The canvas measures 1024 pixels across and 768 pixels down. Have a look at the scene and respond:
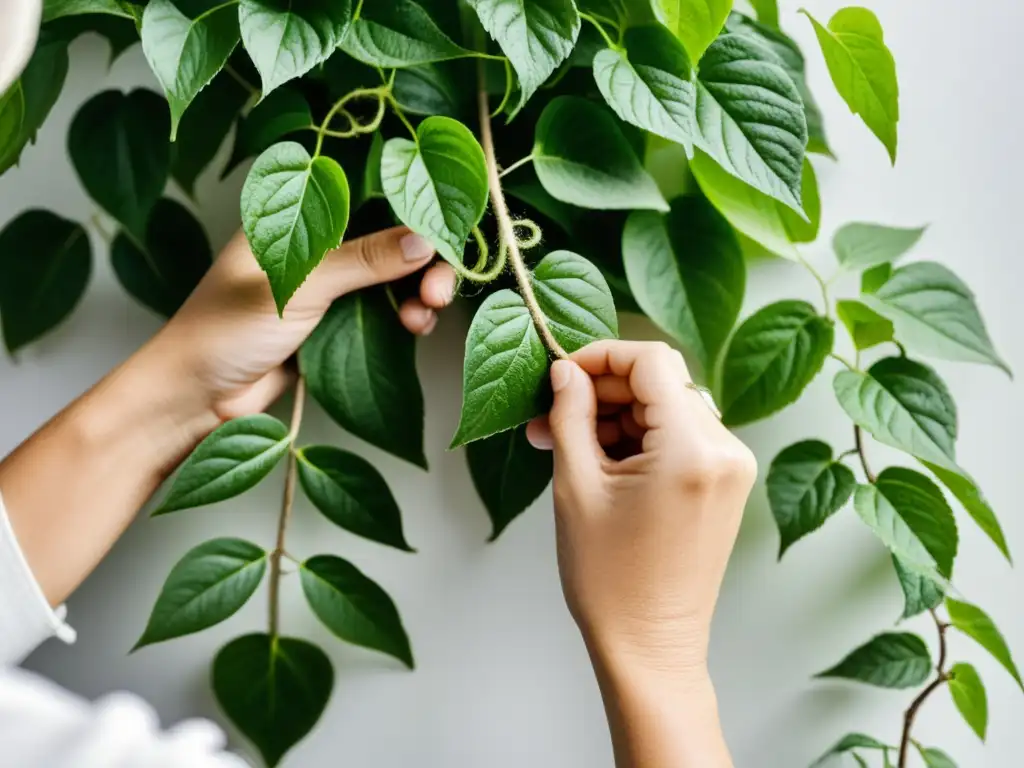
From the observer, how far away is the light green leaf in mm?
780

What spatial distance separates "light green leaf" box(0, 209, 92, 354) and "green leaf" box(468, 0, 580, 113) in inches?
18.7

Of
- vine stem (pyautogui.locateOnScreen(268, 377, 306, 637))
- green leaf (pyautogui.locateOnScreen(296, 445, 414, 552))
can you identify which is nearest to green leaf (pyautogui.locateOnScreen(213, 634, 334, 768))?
vine stem (pyautogui.locateOnScreen(268, 377, 306, 637))

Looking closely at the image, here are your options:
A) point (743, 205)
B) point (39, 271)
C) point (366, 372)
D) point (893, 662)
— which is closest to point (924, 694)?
point (893, 662)

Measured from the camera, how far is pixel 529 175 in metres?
0.69

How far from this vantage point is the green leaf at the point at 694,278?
683mm

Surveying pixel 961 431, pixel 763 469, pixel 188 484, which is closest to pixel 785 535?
pixel 763 469

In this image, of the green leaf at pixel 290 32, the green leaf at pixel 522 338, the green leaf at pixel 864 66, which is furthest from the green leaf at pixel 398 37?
the green leaf at pixel 864 66

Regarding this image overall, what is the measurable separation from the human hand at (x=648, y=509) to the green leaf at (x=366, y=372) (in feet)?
0.61

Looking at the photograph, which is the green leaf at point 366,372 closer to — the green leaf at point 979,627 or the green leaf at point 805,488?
the green leaf at point 805,488

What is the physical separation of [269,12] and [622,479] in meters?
0.36

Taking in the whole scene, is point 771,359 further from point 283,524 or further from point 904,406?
point 283,524

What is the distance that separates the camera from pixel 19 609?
2.23 feet

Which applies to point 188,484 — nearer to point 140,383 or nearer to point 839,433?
point 140,383

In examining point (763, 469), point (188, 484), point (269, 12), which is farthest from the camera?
point (763, 469)
